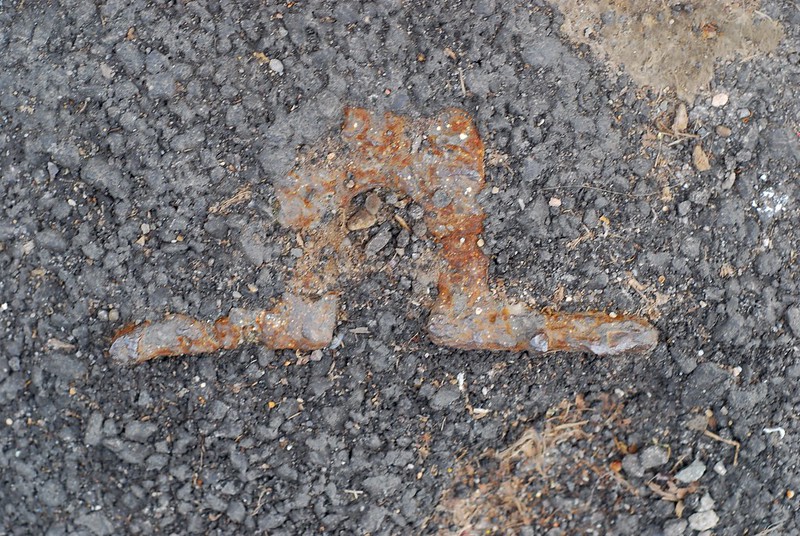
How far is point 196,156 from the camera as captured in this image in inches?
79.5

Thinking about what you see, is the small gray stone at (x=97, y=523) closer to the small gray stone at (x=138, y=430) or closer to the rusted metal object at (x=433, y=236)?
the small gray stone at (x=138, y=430)

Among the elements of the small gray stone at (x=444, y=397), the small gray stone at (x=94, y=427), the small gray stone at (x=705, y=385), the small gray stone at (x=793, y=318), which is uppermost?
the small gray stone at (x=793, y=318)

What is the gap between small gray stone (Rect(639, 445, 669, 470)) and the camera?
7.13 feet

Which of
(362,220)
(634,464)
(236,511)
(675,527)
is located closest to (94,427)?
(236,511)

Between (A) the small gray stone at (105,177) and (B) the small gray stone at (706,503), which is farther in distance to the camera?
(B) the small gray stone at (706,503)

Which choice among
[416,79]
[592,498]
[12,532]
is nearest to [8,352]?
[12,532]

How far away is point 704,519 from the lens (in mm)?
2191

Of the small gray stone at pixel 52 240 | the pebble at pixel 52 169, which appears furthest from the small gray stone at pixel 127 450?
the pebble at pixel 52 169

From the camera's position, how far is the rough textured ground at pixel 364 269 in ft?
6.64

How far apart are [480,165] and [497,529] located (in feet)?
3.63

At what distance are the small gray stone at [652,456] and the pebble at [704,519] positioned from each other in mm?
204

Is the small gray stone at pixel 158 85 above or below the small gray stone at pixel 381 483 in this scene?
above

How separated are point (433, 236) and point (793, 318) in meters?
1.11

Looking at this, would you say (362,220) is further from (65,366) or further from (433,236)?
(65,366)
